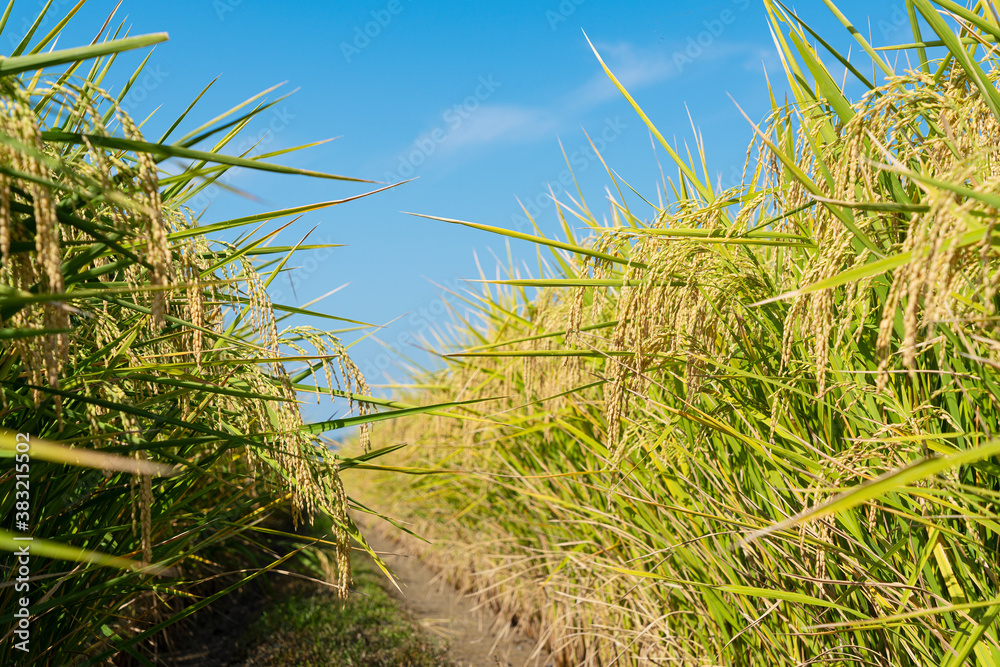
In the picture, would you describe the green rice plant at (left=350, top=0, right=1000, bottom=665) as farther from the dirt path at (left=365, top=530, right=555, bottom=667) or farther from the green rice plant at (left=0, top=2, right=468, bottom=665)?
the dirt path at (left=365, top=530, right=555, bottom=667)

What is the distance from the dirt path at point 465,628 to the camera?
393 cm

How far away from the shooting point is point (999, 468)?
39.9 inches

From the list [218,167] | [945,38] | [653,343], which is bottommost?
[653,343]

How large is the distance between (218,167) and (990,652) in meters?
2.06

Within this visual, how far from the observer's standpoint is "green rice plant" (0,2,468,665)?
0.79 m

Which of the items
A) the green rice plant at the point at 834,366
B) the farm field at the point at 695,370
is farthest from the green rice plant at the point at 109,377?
the green rice plant at the point at 834,366

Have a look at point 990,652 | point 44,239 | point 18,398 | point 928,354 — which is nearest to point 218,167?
point 18,398

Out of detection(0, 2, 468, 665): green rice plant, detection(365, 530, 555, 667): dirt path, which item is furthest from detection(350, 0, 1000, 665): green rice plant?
detection(365, 530, 555, 667): dirt path

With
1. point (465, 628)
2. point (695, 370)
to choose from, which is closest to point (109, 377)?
point (695, 370)

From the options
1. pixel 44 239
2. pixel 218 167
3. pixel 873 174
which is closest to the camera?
pixel 44 239

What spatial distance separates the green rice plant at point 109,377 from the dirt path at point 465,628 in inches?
59.2

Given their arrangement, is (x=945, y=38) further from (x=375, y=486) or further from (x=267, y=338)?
(x=375, y=486)

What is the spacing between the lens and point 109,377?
4.09ft

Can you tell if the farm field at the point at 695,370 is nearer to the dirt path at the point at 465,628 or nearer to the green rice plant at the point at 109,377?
the green rice plant at the point at 109,377
